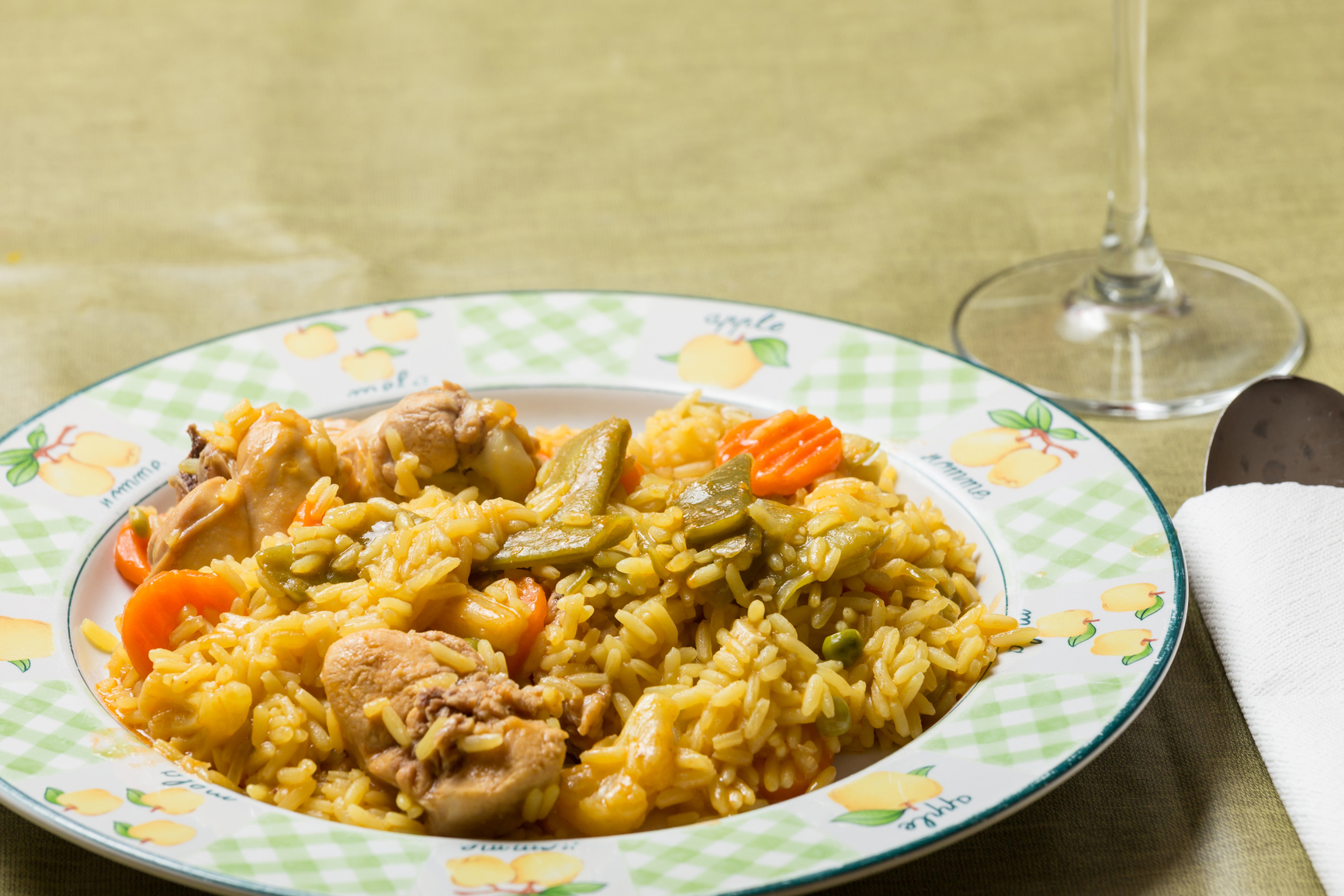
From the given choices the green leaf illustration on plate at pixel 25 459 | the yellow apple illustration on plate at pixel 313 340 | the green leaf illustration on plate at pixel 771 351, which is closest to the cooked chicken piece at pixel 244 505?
the green leaf illustration on plate at pixel 25 459

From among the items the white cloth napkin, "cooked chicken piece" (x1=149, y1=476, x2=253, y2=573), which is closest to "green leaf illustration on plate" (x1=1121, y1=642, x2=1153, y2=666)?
the white cloth napkin

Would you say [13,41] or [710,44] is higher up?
[13,41]

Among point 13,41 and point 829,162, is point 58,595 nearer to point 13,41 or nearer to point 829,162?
point 829,162

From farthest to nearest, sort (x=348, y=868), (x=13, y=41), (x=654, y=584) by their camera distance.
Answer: (x=13, y=41) → (x=654, y=584) → (x=348, y=868)

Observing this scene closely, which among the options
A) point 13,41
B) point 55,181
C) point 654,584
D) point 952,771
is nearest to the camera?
point 952,771

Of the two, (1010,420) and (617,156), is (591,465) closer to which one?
(1010,420)

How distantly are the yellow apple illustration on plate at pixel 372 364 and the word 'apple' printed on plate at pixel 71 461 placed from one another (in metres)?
0.76

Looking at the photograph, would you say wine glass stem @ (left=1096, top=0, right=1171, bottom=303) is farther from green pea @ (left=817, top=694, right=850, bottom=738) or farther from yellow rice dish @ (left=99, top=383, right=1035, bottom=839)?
green pea @ (left=817, top=694, right=850, bottom=738)

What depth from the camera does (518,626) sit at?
A: 3178mm

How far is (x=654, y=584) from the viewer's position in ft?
10.7

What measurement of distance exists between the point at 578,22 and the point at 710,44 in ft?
2.81

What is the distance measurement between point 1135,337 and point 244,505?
363cm

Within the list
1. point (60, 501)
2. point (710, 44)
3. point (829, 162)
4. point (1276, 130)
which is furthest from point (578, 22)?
point (60, 501)

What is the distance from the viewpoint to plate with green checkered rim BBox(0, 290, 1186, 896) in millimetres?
2543
